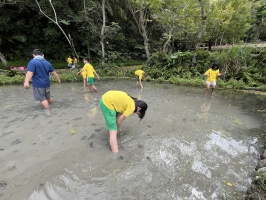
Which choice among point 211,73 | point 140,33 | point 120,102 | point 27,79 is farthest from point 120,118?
point 140,33

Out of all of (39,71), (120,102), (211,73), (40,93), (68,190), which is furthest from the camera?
(211,73)

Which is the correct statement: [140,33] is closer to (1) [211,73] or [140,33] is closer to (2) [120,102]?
(1) [211,73]

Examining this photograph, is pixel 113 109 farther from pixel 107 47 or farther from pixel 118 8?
pixel 118 8

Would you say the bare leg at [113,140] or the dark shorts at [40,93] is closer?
the bare leg at [113,140]

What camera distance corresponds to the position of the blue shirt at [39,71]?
561cm

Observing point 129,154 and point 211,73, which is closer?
point 129,154

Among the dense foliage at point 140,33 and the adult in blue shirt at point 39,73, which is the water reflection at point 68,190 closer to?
the adult in blue shirt at point 39,73

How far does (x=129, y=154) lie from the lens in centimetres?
386

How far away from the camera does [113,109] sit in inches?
148

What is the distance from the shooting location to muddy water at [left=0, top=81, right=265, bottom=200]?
298cm

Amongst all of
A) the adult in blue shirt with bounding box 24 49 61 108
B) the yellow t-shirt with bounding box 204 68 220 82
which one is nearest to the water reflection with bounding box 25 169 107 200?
the adult in blue shirt with bounding box 24 49 61 108

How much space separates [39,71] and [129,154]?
3861mm

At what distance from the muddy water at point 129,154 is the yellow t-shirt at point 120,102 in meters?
0.91

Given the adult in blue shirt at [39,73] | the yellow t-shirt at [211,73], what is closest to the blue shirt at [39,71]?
the adult in blue shirt at [39,73]
